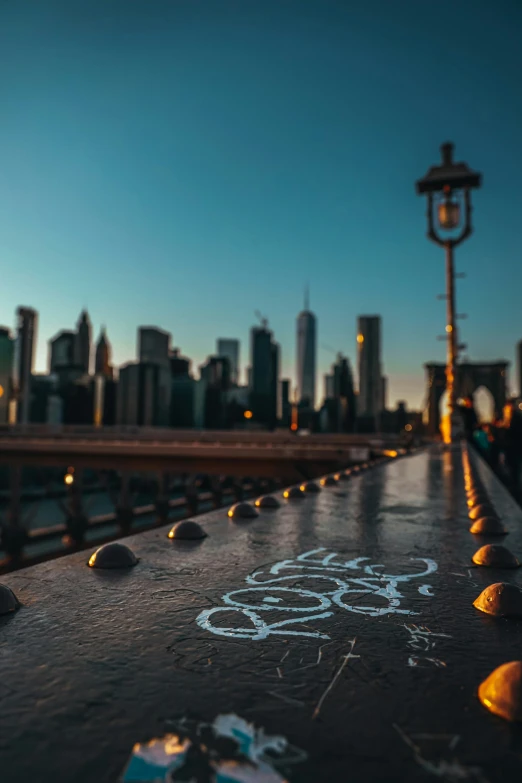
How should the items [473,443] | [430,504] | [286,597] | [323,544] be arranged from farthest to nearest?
[473,443] → [430,504] → [323,544] → [286,597]

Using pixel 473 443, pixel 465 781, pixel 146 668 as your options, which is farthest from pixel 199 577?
pixel 473 443

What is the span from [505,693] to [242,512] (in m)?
4.17

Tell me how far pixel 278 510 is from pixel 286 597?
345 centimetres

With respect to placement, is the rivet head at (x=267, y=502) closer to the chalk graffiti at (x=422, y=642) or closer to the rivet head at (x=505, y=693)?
the chalk graffiti at (x=422, y=642)

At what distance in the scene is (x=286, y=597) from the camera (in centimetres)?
280

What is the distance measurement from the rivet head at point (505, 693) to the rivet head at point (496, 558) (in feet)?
6.83

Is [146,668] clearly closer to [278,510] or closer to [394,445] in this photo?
[278,510]

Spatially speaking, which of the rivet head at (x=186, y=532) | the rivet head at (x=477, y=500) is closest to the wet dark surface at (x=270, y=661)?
the rivet head at (x=186, y=532)

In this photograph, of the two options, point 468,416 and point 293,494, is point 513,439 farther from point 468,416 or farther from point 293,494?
point 293,494

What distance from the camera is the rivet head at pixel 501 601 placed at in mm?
2500

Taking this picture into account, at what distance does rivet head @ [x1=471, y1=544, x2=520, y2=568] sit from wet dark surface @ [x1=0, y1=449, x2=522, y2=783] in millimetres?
103

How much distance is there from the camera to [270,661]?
195 centimetres

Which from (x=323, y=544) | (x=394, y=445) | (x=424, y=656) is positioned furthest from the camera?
(x=394, y=445)

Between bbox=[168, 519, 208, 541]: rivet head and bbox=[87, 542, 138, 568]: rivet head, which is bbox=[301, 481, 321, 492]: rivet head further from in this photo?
bbox=[87, 542, 138, 568]: rivet head
